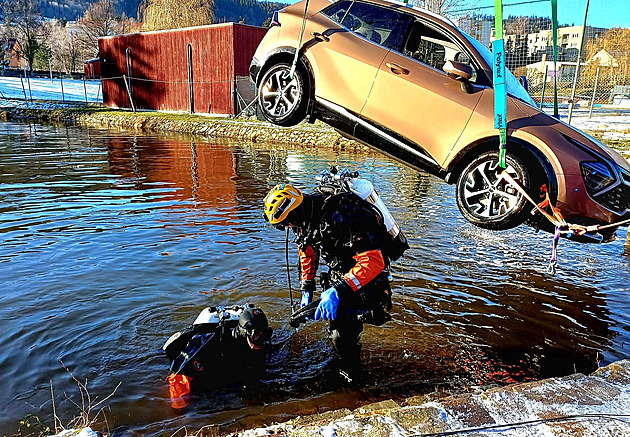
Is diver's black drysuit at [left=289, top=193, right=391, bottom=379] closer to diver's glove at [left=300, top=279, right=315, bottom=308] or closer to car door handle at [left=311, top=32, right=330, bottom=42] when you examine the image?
diver's glove at [left=300, top=279, right=315, bottom=308]

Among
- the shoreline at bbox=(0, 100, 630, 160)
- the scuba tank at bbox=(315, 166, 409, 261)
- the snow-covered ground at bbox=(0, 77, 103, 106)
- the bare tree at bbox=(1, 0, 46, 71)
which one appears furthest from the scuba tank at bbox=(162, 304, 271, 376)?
the bare tree at bbox=(1, 0, 46, 71)

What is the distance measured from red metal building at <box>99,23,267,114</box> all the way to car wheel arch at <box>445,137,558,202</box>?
23.4 meters

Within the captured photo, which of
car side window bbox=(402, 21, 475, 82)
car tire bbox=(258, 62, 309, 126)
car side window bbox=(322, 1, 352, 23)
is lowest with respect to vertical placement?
car tire bbox=(258, 62, 309, 126)

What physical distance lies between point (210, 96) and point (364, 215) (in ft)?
86.3

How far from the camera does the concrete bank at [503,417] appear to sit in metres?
2.70

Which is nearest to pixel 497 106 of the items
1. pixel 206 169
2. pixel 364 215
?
pixel 364 215

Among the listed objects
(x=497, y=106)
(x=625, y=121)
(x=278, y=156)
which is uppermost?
(x=497, y=106)

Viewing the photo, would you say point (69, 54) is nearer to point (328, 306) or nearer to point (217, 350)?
point (217, 350)

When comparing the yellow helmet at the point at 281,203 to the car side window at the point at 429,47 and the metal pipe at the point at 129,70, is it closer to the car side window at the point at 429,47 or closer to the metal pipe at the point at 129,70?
the car side window at the point at 429,47

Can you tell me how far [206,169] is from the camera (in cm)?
1438

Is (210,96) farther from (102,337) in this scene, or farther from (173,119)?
(102,337)

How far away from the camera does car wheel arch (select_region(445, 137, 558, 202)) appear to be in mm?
4703

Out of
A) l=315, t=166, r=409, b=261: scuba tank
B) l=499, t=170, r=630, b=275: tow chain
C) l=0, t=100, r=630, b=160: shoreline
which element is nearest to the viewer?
l=315, t=166, r=409, b=261: scuba tank

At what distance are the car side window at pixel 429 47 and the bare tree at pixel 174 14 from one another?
43.9 meters
